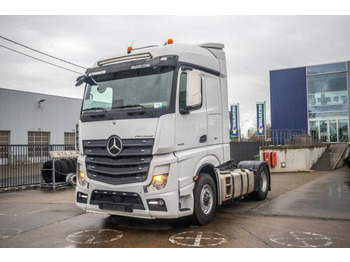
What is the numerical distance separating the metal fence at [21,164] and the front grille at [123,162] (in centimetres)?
780

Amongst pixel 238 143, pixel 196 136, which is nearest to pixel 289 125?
pixel 238 143

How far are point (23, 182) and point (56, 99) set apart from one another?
73.2ft

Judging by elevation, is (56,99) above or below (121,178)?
above

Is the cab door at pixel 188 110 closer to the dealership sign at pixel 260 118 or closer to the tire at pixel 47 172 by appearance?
the tire at pixel 47 172

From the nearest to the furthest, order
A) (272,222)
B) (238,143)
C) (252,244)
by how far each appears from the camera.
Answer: (252,244)
(272,222)
(238,143)

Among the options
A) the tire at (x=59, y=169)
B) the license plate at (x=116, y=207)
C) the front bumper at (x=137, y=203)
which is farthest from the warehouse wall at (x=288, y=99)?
the license plate at (x=116, y=207)

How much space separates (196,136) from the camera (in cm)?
678

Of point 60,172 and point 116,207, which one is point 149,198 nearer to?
point 116,207

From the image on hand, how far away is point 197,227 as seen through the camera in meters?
6.73

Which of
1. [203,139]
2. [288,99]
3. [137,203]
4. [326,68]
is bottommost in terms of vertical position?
[137,203]

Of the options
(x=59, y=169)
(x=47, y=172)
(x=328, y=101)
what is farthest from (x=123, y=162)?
(x=328, y=101)

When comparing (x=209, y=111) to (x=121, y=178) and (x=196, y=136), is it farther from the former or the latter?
(x=121, y=178)

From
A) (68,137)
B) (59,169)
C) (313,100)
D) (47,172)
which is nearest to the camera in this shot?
(59,169)

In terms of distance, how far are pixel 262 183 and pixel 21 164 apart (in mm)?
9150
